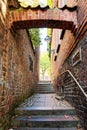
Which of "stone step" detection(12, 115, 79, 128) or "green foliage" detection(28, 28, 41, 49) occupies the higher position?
"green foliage" detection(28, 28, 41, 49)

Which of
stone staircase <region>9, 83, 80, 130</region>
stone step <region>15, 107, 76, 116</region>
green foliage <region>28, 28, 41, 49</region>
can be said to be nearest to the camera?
stone staircase <region>9, 83, 80, 130</region>

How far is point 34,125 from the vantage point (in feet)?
16.5

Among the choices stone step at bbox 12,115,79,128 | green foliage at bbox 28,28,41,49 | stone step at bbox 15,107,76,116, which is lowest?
stone step at bbox 12,115,79,128

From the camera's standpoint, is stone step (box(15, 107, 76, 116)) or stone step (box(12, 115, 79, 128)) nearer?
stone step (box(12, 115, 79, 128))

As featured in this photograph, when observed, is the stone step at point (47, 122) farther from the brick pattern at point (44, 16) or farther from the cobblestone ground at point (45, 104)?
the brick pattern at point (44, 16)

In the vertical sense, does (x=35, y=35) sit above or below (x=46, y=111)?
above

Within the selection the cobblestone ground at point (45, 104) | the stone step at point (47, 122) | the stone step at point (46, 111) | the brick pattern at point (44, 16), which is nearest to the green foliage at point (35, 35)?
the cobblestone ground at point (45, 104)

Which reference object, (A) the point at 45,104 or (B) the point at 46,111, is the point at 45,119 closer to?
(B) the point at 46,111

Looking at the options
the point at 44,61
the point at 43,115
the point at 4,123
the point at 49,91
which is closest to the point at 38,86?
the point at 49,91

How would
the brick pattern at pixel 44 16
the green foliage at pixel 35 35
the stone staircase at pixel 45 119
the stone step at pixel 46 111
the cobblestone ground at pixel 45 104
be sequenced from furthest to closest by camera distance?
1. the green foliage at pixel 35 35
2. the cobblestone ground at pixel 45 104
3. the stone step at pixel 46 111
4. the brick pattern at pixel 44 16
5. the stone staircase at pixel 45 119

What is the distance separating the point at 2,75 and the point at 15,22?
1.55 m

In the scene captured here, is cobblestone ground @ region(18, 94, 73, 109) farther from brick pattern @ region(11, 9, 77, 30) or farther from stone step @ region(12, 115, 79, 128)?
brick pattern @ region(11, 9, 77, 30)

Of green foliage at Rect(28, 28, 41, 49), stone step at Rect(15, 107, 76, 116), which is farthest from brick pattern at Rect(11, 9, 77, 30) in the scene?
Answer: green foliage at Rect(28, 28, 41, 49)

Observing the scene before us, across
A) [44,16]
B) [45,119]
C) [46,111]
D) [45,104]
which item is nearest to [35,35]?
[45,104]
